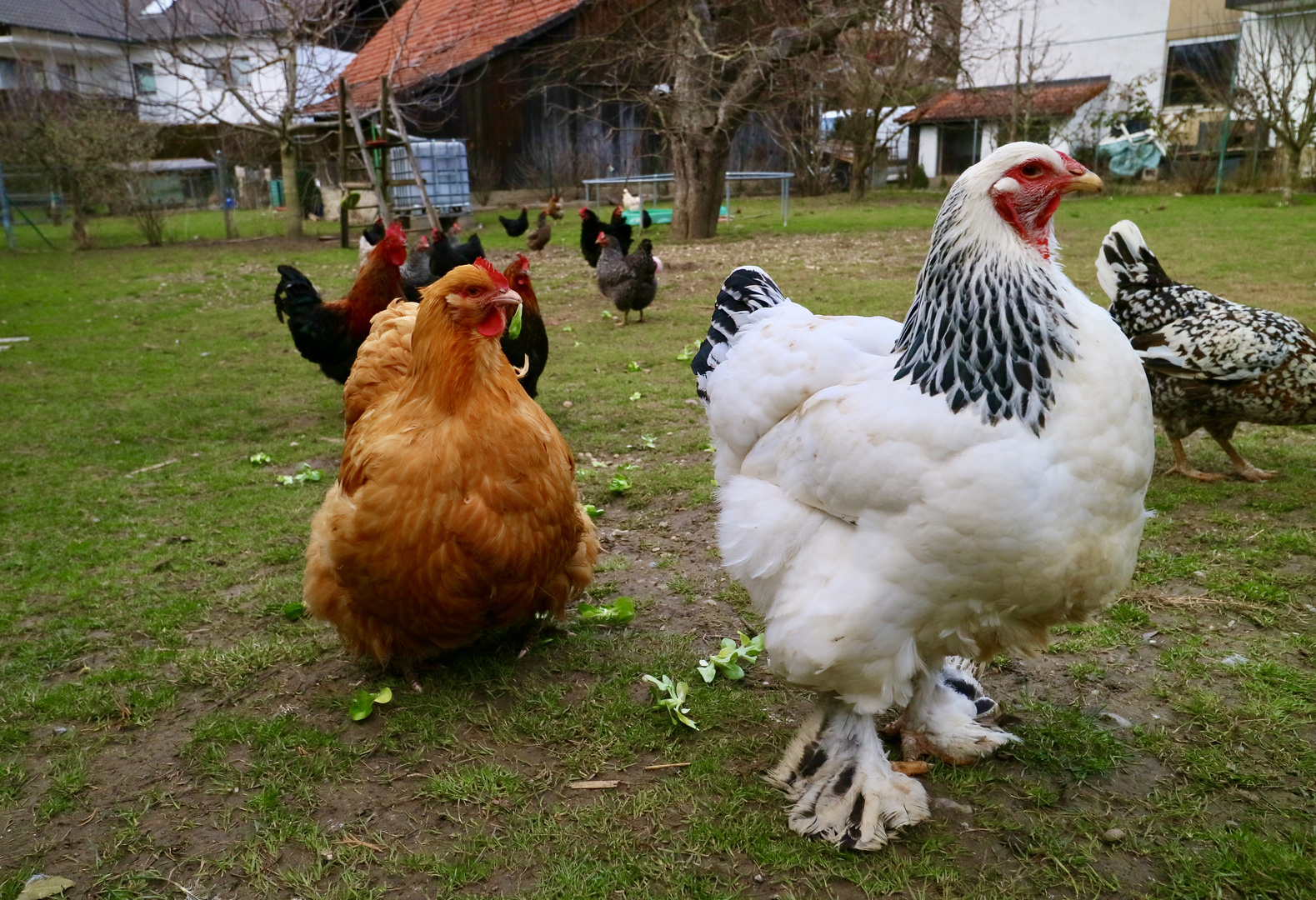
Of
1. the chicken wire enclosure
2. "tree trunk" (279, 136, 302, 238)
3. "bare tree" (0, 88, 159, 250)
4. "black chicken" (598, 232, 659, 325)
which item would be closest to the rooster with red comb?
"black chicken" (598, 232, 659, 325)

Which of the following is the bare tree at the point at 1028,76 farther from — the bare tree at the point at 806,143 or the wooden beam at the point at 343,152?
the wooden beam at the point at 343,152

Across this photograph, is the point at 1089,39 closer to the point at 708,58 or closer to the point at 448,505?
the point at 708,58

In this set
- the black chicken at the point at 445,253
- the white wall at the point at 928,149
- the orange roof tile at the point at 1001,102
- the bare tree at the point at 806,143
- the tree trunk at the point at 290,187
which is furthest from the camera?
the white wall at the point at 928,149

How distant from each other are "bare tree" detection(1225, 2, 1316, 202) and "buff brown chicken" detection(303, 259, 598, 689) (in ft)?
72.3

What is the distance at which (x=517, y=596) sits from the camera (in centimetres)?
301

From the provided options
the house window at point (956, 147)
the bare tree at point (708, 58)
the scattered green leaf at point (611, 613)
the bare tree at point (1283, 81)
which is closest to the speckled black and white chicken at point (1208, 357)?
the scattered green leaf at point (611, 613)

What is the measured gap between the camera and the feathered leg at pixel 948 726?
8.79 ft

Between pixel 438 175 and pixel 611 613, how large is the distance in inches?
742

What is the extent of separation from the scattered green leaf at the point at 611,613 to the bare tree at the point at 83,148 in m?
19.4

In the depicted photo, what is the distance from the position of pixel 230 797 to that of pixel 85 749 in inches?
25.0

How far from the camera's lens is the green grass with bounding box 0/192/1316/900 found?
2.30 metres

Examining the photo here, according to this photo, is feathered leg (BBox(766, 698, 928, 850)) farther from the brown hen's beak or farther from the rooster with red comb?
the rooster with red comb

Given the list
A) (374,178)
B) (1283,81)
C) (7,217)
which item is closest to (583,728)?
(374,178)

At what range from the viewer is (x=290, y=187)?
1900cm
